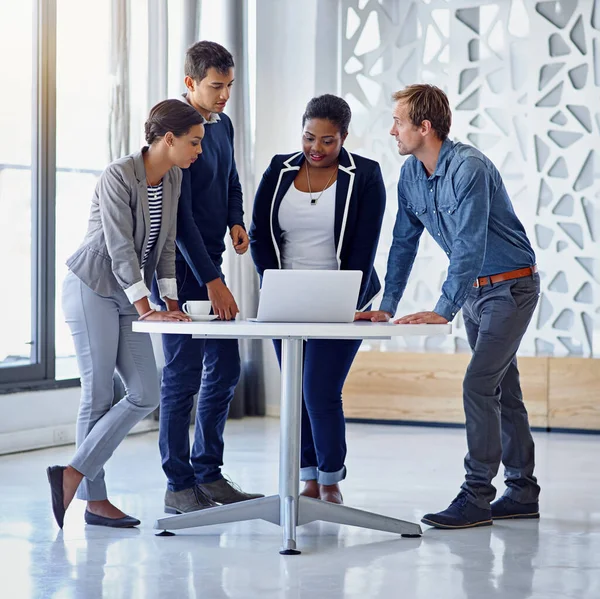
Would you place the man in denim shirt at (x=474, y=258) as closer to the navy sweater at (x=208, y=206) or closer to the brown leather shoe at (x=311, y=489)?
the brown leather shoe at (x=311, y=489)

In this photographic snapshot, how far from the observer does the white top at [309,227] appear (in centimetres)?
322

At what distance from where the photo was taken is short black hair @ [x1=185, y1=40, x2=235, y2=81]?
3.12 meters

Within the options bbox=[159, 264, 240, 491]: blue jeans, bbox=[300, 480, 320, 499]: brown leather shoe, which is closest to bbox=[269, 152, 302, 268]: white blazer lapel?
bbox=[159, 264, 240, 491]: blue jeans

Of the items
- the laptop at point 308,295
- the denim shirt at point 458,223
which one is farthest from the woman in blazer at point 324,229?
the laptop at point 308,295

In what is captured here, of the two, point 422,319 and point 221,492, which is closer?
point 422,319

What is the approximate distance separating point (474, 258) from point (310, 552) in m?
0.99

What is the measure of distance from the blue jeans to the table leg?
417 mm

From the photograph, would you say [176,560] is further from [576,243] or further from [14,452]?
[576,243]

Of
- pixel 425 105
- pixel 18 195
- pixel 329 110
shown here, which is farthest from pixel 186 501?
pixel 18 195

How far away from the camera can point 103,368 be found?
118 inches

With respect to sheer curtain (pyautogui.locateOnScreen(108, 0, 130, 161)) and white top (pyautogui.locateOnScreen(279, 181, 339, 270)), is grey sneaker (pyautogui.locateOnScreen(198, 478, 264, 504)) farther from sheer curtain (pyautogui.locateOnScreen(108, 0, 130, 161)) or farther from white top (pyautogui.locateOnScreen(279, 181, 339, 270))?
sheer curtain (pyautogui.locateOnScreen(108, 0, 130, 161))

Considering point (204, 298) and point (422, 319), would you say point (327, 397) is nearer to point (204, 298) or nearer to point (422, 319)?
point (204, 298)

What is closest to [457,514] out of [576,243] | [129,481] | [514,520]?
[514,520]

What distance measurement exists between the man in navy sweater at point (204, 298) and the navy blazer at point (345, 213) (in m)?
0.09
